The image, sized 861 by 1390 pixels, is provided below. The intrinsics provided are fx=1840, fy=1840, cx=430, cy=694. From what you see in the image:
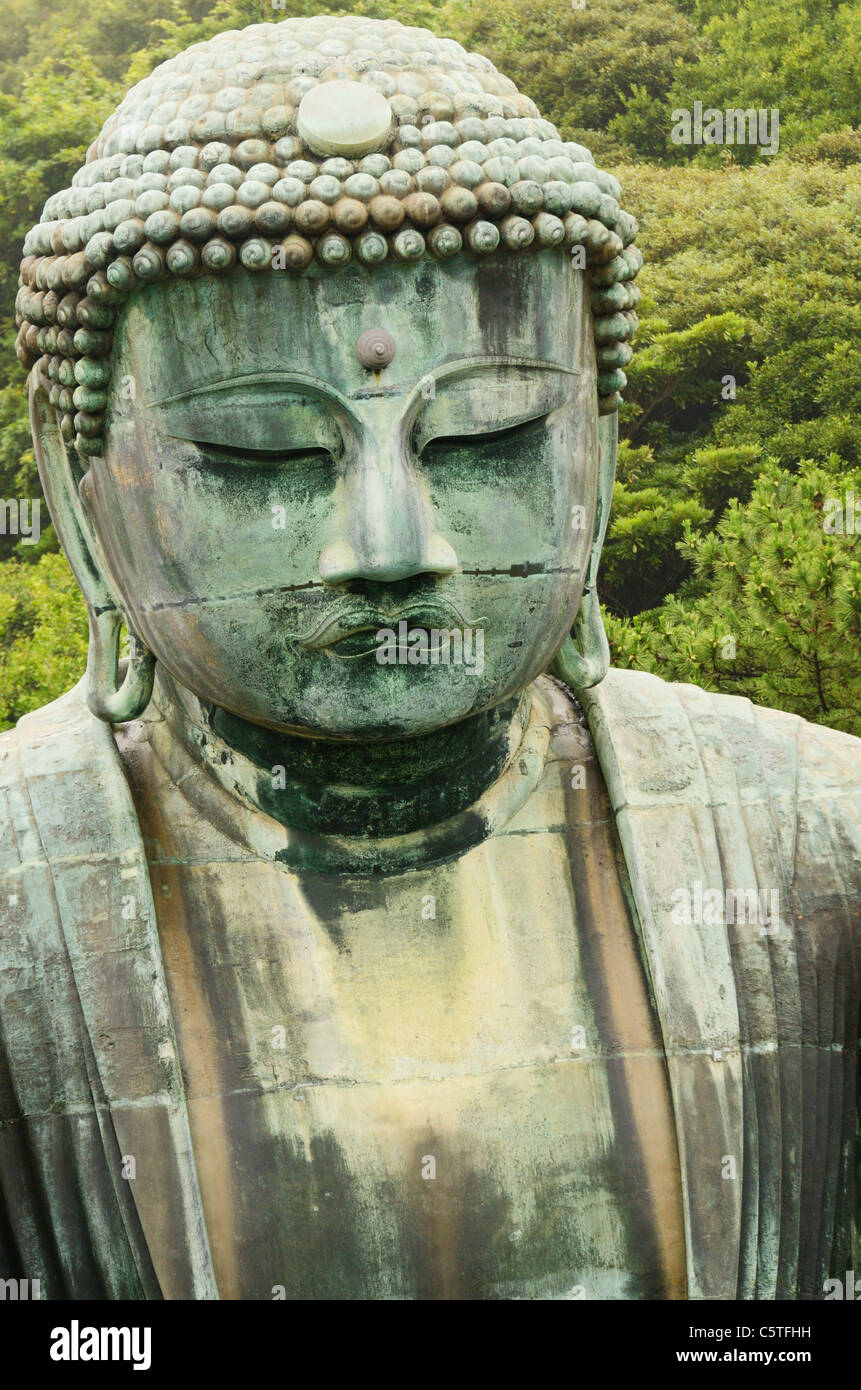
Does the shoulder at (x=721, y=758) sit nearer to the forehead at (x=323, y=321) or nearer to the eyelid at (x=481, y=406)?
the eyelid at (x=481, y=406)

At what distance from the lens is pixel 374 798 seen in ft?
13.5

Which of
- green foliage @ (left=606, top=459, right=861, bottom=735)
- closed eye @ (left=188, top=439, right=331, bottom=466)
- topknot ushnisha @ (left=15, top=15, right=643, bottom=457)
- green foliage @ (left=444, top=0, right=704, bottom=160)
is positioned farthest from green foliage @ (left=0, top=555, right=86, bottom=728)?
closed eye @ (left=188, top=439, right=331, bottom=466)

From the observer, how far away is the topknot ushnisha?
142 inches

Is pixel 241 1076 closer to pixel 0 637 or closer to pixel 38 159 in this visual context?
pixel 0 637

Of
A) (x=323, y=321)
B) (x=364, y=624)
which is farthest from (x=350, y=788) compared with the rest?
(x=323, y=321)

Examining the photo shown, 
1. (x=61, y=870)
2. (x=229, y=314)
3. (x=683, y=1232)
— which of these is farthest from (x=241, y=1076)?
(x=229, y=314)

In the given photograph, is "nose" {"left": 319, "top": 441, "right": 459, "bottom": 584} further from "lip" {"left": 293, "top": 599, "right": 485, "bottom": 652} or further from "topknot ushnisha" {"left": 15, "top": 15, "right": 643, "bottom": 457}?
"topknot ushnisha" {"left": 15, "top": 15, "right": 643, "bottom": 457}

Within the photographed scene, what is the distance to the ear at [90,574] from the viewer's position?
4168 millimetres

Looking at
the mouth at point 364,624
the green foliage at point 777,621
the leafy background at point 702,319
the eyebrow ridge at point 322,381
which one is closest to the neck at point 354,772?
the mouth at point 364,624

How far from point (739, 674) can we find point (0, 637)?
682 centimetres

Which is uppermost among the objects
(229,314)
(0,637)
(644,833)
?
(229,314)

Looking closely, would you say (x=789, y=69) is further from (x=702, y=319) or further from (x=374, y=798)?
(x=374, y=798)

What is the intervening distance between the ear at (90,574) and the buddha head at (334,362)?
7.2 inches

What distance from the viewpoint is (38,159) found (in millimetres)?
18000
